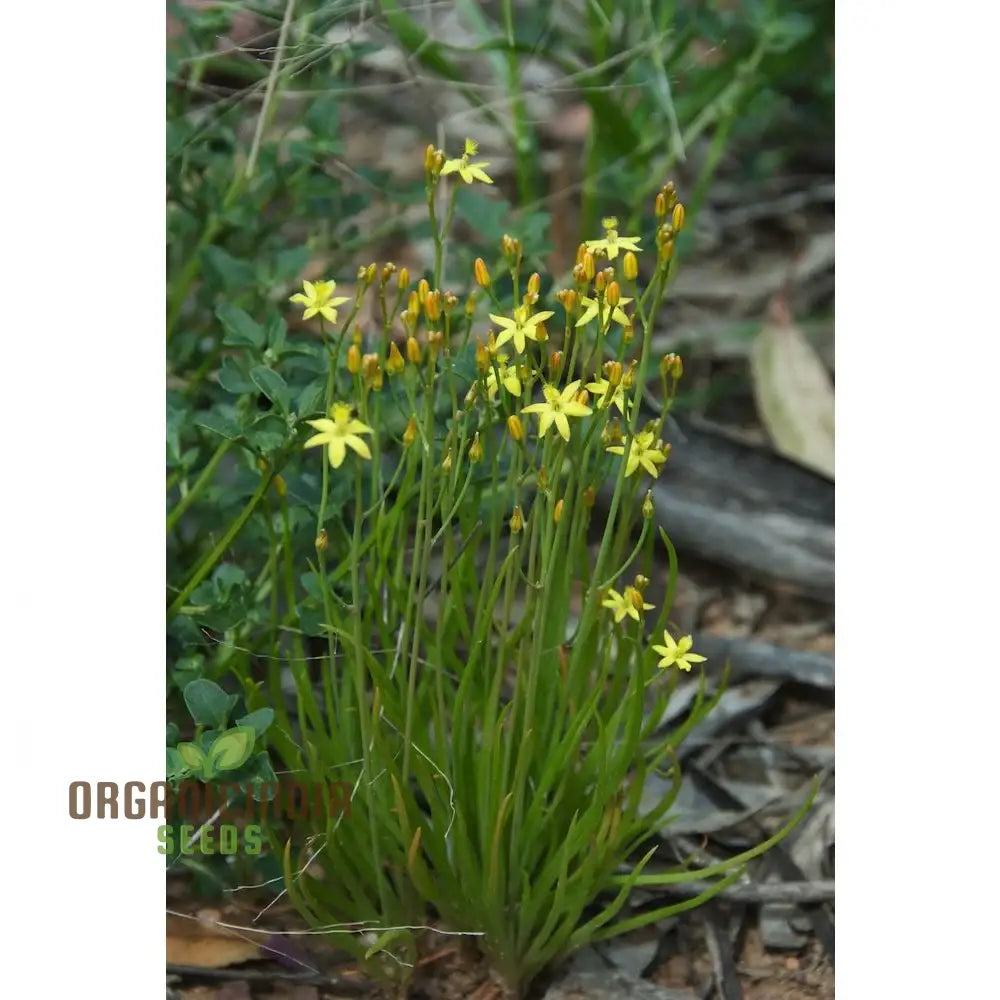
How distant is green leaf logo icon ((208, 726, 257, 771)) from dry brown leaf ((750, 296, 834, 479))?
0.70 metres

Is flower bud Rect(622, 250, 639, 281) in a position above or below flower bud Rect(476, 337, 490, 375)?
above

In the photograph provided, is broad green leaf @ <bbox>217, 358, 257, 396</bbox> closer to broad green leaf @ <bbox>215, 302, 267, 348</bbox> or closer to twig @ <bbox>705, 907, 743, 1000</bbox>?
broad green leaf @ <bbox>215, 302, 267, 348</bbox>

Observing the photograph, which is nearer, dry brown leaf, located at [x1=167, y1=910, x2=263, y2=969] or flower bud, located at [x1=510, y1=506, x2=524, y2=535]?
flower bud, located at [x1=510, y1=506, x2=524, y2=535]

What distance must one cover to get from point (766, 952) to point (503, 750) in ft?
0.90

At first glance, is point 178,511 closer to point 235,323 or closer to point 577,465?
point 235,323

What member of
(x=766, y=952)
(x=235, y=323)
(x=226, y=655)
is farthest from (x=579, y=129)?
(x=766, y=952)

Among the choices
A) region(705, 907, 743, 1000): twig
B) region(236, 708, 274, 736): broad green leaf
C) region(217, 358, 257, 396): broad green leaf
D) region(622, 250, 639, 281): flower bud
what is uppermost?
region(622, 250, 639, 281): flower bud

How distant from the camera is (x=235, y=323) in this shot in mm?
849

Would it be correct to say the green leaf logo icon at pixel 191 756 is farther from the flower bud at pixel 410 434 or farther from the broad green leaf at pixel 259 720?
the flower bud at pixel 410 434

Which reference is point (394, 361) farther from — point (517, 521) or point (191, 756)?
point (191, 756)

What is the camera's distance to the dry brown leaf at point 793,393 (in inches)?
49.7

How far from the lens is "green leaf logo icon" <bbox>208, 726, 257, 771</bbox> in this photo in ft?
2.55

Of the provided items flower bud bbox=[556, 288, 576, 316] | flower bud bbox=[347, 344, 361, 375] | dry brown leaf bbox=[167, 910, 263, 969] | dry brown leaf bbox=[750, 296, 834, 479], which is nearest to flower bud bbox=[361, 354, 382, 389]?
flower bud bbox=[347, 344, 361, 375]

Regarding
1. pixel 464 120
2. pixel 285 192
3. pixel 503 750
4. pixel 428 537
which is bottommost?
pixel 503 750
